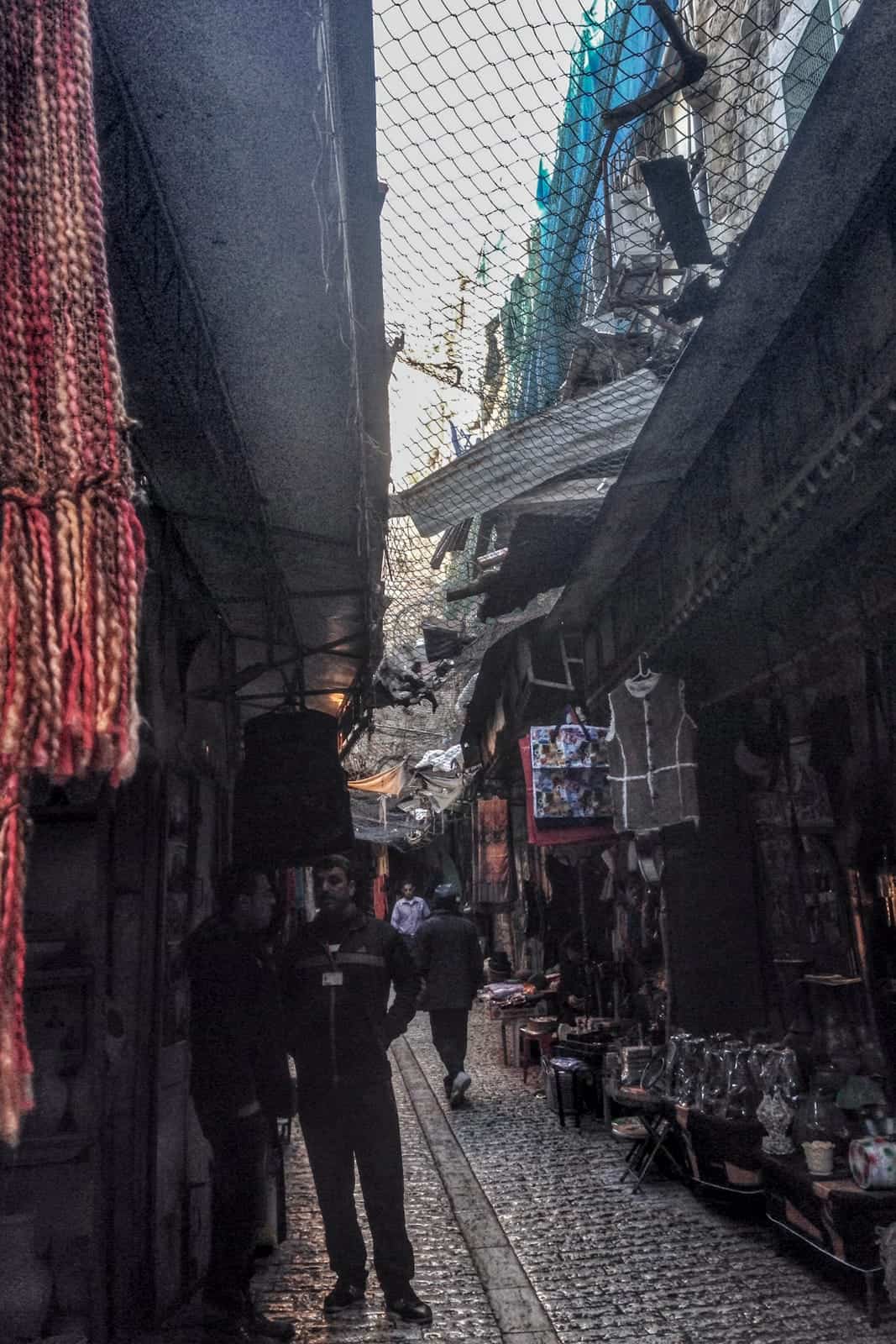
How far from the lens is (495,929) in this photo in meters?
21.2

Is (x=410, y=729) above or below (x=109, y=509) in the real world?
above

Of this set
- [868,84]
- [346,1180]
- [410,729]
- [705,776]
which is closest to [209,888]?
[346,1180]

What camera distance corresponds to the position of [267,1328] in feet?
15.7

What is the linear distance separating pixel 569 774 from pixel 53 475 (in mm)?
8438

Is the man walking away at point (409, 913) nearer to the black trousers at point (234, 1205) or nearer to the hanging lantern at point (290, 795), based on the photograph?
the hanging lantern at point (290, 795)

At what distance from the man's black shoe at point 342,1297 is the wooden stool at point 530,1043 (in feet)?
18.3

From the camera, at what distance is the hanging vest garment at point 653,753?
7.44m

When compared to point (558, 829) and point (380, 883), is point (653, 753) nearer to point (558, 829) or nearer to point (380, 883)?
point (558, 829)

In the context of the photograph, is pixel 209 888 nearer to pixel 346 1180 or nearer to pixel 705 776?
pixel 346 1180

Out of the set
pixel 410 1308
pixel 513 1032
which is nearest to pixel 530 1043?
pixel 513 1032

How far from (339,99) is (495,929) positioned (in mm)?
19739

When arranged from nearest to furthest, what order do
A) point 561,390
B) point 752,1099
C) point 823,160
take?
point 823,160
point 752,1099
point 561,390

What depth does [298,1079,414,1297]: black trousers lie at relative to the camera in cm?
519

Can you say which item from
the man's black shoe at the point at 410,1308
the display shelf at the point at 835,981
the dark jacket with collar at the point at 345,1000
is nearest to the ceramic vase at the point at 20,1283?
the dark jacket with collar at the point at 345,1000
